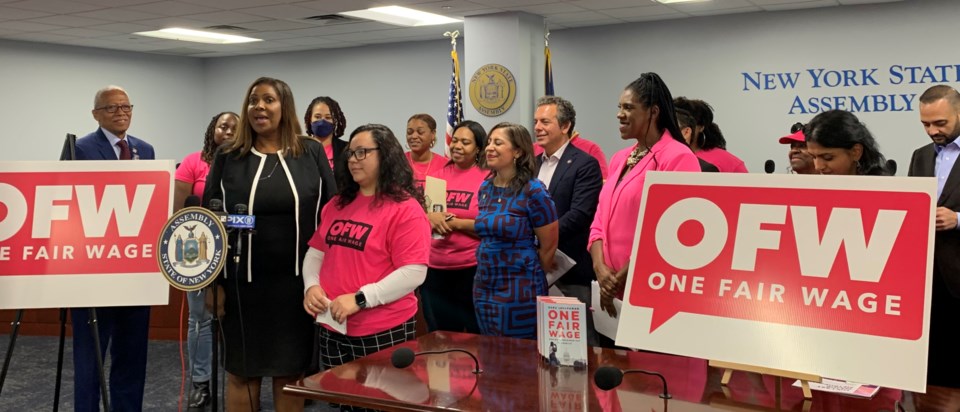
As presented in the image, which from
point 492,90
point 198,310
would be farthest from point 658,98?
point 492,90

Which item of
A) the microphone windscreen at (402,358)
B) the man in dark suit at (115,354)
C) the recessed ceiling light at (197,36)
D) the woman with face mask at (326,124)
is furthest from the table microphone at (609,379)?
the recessed ceiling light at (197,36)

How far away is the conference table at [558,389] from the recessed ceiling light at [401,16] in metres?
6.52

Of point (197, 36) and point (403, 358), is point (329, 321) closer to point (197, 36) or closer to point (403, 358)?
point (403, 358)

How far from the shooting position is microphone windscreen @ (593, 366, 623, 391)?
1983 mm

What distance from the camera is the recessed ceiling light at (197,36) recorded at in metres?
9.91

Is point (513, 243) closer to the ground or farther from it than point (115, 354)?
farther from it

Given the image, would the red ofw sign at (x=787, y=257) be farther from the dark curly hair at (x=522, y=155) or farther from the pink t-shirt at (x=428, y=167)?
the pink t-shirt at (x=428, y=167)

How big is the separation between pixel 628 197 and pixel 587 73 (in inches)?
276

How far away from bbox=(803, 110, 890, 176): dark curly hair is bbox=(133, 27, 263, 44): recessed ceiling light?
860 centimetres

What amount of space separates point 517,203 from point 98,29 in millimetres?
7779

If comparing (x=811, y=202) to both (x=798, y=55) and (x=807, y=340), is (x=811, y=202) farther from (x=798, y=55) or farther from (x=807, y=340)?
(x=798, y=55)

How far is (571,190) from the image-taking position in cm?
386

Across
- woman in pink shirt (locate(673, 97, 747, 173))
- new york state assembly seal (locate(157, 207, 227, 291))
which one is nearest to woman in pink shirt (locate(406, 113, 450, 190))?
woman in pink shirt (locate(673, 97, 747, 173))

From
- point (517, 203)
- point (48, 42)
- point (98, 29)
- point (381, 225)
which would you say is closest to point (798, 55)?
point (517, 203)
